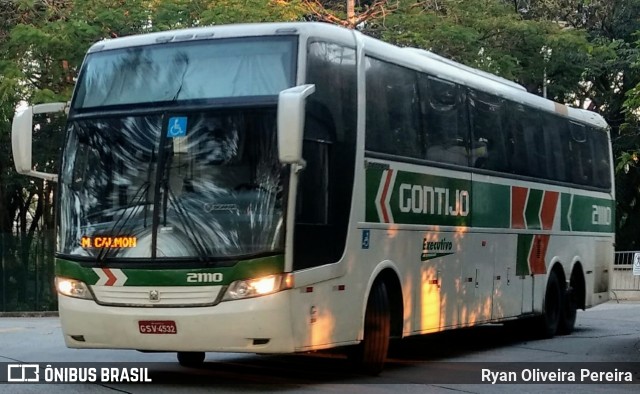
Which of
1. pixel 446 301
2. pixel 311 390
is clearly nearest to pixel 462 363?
pixel 446 301

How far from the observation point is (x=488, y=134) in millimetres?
15648

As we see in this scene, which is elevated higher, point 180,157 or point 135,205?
point 180,157

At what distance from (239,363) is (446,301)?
2738mm

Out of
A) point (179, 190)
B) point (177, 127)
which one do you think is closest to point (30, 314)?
point (177, 127)

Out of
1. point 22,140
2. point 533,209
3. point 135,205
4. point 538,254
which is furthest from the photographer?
point 538,254

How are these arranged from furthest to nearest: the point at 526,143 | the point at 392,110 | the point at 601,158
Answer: the point at 601,158
the point at 526,143
the point at 392,110

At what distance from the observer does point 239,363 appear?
13.6 meters

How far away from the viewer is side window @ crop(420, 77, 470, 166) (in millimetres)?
13758

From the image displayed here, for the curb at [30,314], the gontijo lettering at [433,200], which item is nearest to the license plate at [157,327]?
the gontijo lettering at [433,200]

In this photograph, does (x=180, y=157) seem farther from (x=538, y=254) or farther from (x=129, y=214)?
(x=538, y=254)

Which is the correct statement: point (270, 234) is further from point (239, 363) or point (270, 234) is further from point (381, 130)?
point (239, 363)

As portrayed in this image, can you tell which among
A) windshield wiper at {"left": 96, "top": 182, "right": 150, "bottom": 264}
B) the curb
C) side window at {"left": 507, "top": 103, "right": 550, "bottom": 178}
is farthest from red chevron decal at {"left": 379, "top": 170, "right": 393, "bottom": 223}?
the curb

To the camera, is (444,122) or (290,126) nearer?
(290,126)

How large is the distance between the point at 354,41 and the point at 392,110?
113 cm
